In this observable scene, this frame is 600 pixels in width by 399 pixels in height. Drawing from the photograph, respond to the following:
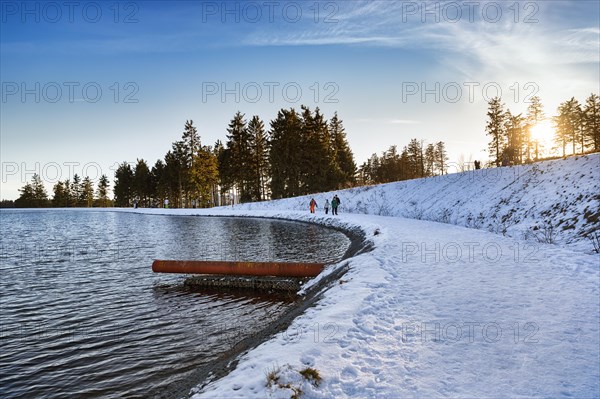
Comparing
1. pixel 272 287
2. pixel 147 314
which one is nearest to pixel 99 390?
pixel 147 314

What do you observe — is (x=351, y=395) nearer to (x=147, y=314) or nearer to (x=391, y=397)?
(x=391, y=397)

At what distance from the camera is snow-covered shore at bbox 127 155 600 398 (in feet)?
15.2

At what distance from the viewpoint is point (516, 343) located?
5688 millimetres

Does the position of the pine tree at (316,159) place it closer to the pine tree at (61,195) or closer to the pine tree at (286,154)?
the pine tree at (286,154)

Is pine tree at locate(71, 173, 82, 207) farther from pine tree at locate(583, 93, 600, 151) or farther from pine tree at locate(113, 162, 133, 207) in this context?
pine tree at locate(583, 93, 600, 151)

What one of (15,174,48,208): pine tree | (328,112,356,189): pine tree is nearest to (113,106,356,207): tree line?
(328,112,356,189): pine tree

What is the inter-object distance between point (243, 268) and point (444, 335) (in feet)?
28.4

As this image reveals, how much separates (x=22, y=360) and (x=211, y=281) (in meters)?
6.27

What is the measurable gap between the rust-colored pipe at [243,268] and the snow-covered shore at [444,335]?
2.01 meters

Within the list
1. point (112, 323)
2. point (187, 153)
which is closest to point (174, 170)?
point (187, 153)

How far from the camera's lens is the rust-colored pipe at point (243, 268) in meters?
13.0

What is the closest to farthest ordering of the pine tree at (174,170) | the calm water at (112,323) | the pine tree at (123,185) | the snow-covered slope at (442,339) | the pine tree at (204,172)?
1. the snow-covered slope at (442,339)
2. the calm water at (112,323)
3. the pine tree at (204,172)
4. the pine tree at (174,170)
5. the pine tree at (123,185)

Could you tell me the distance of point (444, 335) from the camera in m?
6.09

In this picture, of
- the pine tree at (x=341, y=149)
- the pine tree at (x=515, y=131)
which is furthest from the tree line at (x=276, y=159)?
the pine tree at (x=515, y=131)
